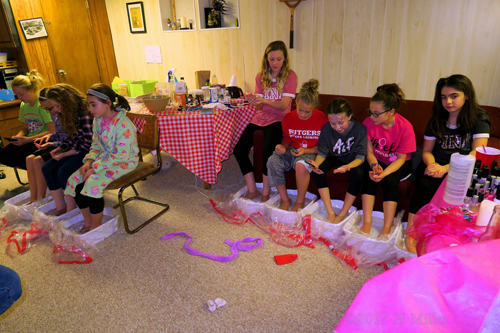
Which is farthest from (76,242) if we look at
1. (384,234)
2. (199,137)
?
(384,234)

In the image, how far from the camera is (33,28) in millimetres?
3842

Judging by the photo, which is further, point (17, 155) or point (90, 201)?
point (17, 155)

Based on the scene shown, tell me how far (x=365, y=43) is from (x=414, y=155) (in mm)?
1153

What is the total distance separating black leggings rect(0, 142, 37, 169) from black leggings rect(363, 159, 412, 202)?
2611 mm

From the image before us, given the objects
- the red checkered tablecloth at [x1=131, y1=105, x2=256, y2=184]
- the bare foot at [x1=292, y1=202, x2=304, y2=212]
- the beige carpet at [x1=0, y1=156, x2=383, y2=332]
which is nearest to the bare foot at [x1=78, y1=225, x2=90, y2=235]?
the beige carpet at [x1=0, y1=156, x2=383, y2=332]

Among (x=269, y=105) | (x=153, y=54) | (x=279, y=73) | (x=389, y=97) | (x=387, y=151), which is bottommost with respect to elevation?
(x=387, y=151)

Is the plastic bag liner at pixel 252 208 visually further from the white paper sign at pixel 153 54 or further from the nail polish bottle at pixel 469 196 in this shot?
the white paper sign at pixel 153 54

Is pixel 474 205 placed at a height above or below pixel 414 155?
above

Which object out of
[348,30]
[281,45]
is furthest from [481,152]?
[348,30]

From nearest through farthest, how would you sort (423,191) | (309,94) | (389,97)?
(423,191), (389,97), (309,94)

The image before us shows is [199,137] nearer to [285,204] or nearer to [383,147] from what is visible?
[285,204]

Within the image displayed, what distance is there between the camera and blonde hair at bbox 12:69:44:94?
2.62 metres

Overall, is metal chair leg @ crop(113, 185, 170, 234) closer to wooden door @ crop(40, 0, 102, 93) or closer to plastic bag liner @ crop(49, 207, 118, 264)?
plastic bag liner @ crop(49, 207, 118, 264)

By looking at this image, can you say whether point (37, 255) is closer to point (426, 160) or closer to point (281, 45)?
point (281, 45)
